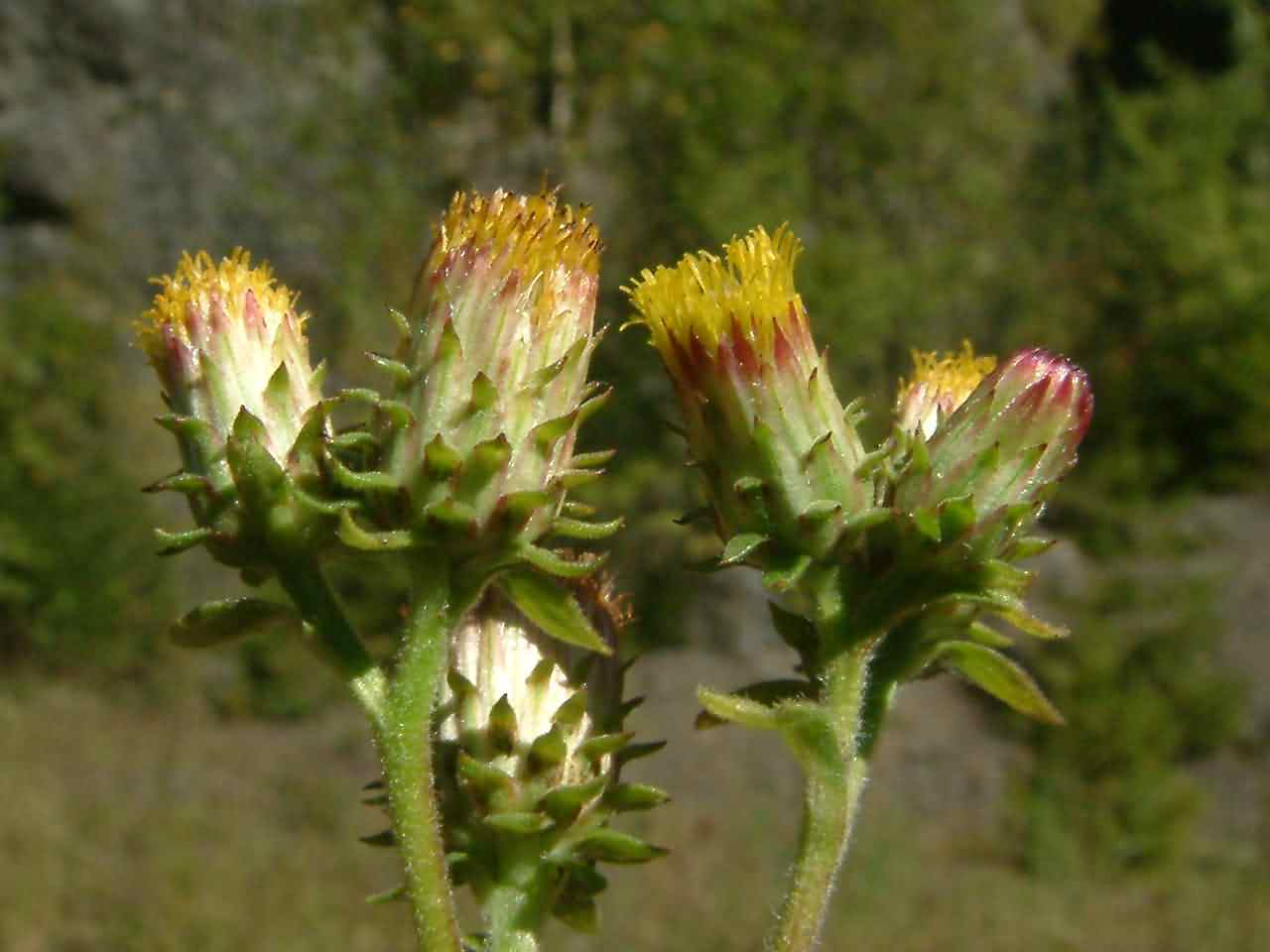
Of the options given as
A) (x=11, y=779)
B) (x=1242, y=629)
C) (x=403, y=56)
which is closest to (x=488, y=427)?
(x=403, y=56)

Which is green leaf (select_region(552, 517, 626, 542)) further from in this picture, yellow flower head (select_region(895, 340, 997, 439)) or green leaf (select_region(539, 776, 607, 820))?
yellow flower head (select_region(895, 340, 997, 439))

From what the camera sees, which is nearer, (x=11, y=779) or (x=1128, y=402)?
(x=11, y=779)

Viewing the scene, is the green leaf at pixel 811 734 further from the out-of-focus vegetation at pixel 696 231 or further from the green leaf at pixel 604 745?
the out-of-focus vegetation at pixel 696 231

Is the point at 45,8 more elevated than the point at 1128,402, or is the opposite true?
the point at 45,8

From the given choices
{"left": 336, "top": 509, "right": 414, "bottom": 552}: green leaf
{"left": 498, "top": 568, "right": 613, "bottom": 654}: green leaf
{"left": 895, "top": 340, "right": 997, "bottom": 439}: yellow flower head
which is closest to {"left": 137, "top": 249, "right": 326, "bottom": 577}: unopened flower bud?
{"left": 336, "top": 509, "right": 414, "bottom": 552}: green leaf

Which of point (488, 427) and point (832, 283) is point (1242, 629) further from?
point (488, 427)

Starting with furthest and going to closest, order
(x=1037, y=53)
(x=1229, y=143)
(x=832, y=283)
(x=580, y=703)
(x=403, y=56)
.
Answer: (x=1037, y=53) → (x=1229, y=143) → (x=832, y=283) → (x=403, y=56) → (x=580, y=703)
